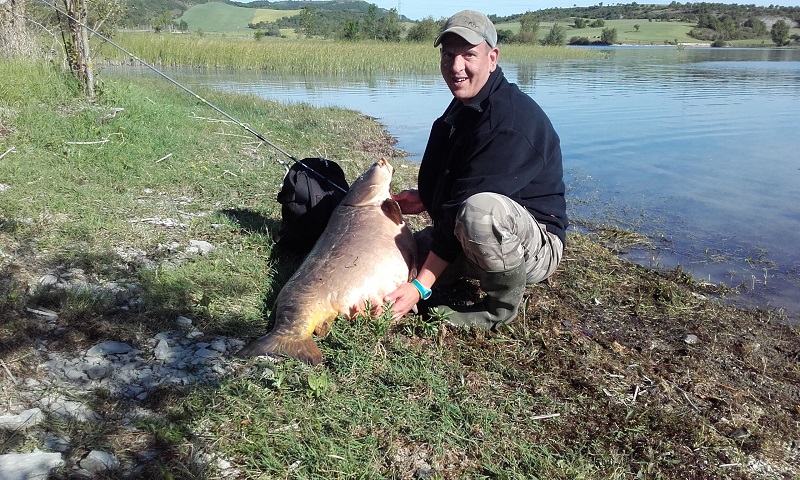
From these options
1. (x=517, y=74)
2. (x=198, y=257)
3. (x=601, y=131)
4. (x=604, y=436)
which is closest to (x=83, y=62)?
(x=198, y=257)

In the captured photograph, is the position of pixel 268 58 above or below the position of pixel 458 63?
above

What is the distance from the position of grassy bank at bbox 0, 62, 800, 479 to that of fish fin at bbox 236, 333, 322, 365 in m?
0.06

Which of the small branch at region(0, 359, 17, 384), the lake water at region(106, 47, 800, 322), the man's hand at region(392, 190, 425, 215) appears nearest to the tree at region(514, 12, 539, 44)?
the lake water at region(106, 47, 800, 322)

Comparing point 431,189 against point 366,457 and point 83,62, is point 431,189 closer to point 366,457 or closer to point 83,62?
point 366,457

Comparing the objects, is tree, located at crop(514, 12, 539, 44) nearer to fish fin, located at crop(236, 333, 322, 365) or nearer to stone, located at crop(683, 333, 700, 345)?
stone, located at crop(683, 333, 700, 345)

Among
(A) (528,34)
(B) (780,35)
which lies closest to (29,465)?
(A) (528,34)

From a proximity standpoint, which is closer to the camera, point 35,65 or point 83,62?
point 83,62

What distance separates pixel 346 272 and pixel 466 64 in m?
1.39

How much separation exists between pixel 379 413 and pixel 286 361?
58cm

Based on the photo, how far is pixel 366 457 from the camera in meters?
2.40

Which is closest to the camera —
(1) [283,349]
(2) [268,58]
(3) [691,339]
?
(1) [283,349]

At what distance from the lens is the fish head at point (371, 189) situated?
159 inches

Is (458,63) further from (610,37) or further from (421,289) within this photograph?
(610,37)

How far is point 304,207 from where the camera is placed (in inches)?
175
